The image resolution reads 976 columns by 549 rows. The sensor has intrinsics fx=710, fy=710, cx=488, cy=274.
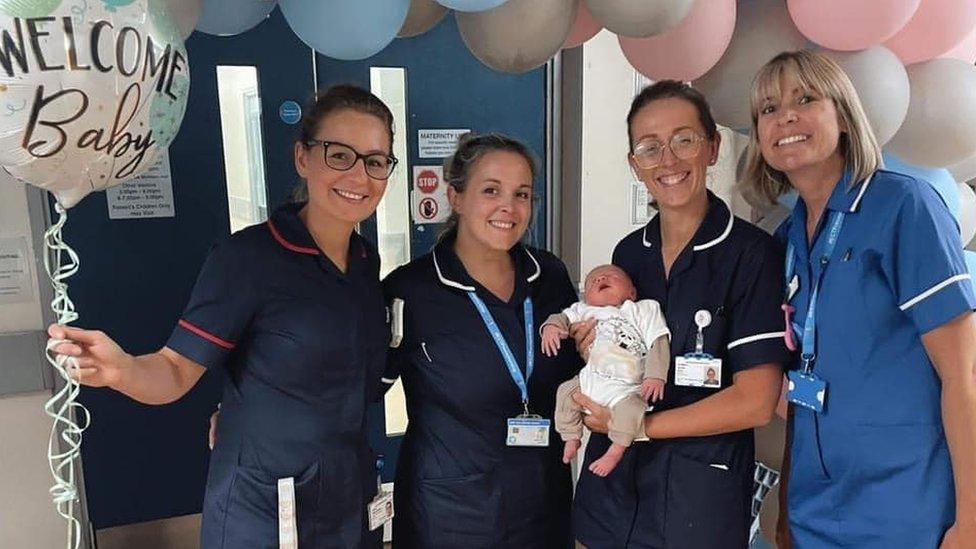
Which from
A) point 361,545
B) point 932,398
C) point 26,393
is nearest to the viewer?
point 932,398

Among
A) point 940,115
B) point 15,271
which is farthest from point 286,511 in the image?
point 940,115

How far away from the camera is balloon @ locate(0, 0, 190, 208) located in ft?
3.56

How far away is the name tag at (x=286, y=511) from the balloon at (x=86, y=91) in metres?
0.72

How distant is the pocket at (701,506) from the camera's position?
1.53 metres

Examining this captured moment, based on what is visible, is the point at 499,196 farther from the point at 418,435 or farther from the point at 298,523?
the point at 298,523

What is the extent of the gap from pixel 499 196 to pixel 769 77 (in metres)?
0.66

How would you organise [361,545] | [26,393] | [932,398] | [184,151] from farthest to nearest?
[184,151]
[26,393]
[361,545]
[932,398]

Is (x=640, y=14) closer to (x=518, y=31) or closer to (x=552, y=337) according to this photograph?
(x=518, y=31)

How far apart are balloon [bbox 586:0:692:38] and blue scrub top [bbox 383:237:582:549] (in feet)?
2.17

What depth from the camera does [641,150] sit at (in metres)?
1.60

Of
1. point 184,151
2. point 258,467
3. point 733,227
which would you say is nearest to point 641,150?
point 733,227

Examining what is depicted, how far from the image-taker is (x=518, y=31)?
1.67m

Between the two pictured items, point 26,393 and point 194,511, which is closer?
point 26,393

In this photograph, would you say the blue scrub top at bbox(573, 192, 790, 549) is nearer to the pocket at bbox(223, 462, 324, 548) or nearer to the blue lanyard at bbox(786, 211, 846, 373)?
the blue lanyard at bbox(786, 211, 846, 373)
